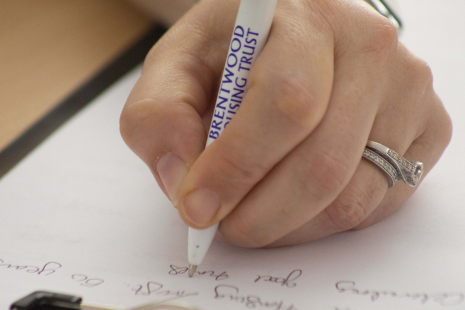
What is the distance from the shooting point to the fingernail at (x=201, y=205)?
37cm

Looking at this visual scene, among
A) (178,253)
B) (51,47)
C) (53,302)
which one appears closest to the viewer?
(53,302)

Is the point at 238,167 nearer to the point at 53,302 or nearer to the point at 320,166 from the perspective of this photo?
the point at 320,166

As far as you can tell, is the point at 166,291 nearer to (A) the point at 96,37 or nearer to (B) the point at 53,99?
(B) the point at 53,99

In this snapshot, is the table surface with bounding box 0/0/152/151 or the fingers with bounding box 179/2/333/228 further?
the table surface with bounding box 0/0/152/151

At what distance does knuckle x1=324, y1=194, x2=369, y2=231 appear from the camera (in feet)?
1.40

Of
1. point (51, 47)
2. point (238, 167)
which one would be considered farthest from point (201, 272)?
point (51, 47)

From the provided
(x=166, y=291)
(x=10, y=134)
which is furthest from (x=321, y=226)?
(x=10, y=134)

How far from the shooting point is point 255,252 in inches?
17.2

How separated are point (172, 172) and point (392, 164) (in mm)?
225

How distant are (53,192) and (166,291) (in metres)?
0.24

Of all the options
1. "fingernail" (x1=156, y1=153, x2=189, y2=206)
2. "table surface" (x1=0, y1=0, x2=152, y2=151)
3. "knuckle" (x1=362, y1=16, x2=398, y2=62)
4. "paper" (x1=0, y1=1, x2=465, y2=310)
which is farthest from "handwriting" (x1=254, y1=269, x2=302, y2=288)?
"table surface" (x1=0, y1=0, x2=152, y2=151)

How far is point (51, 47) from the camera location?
0.80m

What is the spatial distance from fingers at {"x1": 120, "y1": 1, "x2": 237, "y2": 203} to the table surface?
0.92 ft

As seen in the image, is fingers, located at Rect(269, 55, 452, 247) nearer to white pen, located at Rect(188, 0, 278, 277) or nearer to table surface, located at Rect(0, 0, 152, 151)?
white pen, located at Rect(188, 0, 278, 277)
